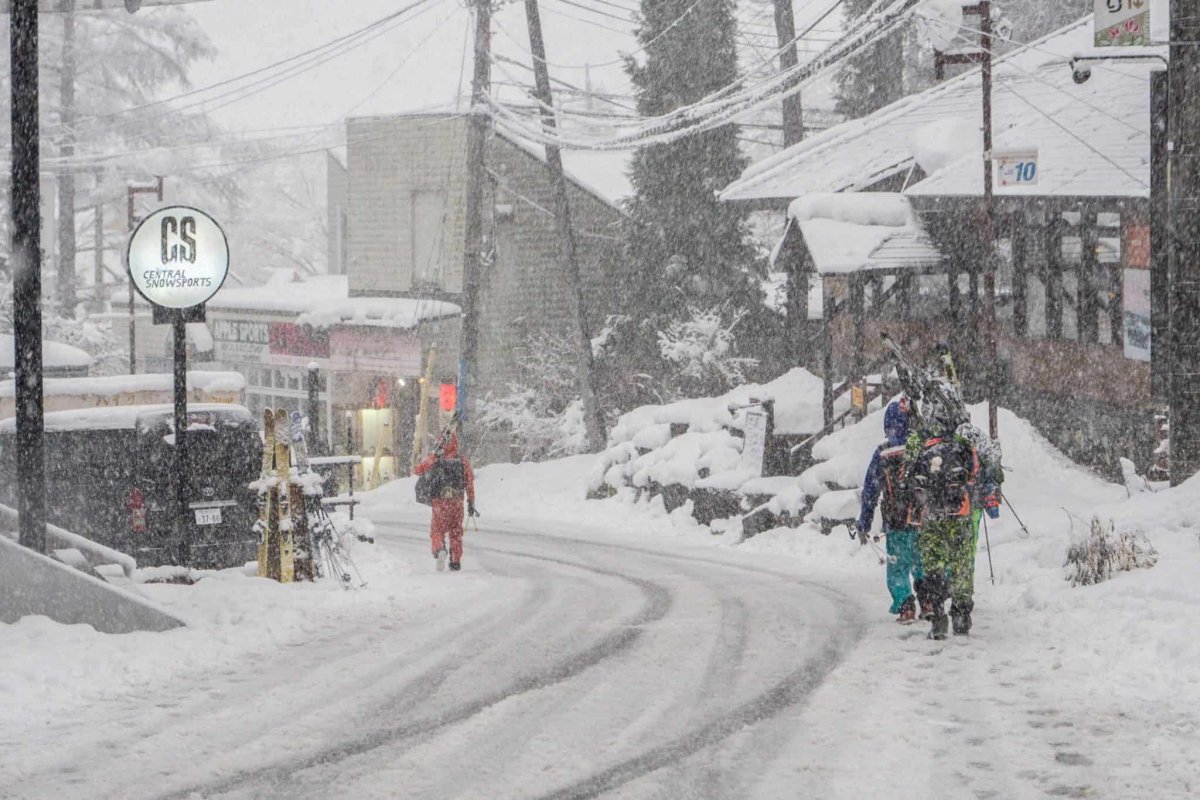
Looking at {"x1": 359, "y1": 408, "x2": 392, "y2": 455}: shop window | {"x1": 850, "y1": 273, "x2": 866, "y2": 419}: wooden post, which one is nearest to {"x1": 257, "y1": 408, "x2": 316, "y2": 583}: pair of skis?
{"x1": 850, "y1": 273, "x2": 866, "y2": 419}: wooden post

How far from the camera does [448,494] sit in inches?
618

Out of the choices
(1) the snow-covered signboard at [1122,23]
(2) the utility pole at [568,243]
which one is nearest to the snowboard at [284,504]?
(1) the snow-covered signboard at [1122,23]

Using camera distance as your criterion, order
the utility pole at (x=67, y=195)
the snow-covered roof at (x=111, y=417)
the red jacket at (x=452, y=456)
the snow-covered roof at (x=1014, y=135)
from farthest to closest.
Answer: the utility pole at (x=67, y=195)
the snow-covered roof at (x=1014, y=135)
the red jacket at (x=452, y=456)
the snow-covered roof at (x=111, y=417)

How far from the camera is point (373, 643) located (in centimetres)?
1012

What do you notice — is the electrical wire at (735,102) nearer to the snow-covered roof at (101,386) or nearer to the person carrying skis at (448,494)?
the person carrying skis at (448,494)

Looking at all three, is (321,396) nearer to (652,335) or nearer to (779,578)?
(652,335)

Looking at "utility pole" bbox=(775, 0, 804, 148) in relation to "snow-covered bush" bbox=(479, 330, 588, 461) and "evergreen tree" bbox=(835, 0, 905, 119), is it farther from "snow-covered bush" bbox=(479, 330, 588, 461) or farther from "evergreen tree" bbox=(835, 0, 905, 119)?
"snow-covered bush" bbox=(479, 330, 588, 461)

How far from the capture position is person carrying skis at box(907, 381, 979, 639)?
31.7 feet

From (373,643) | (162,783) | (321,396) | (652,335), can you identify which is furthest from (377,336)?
(162,783)

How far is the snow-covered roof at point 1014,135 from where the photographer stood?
17516 millimetres

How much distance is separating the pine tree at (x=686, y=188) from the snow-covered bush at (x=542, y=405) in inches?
124

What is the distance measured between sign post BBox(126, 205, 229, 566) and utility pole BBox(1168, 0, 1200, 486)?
8369 mm

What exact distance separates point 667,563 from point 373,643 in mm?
6842

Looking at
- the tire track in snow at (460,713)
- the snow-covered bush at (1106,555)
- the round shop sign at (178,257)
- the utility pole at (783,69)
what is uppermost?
the utility pole at (783,69)
